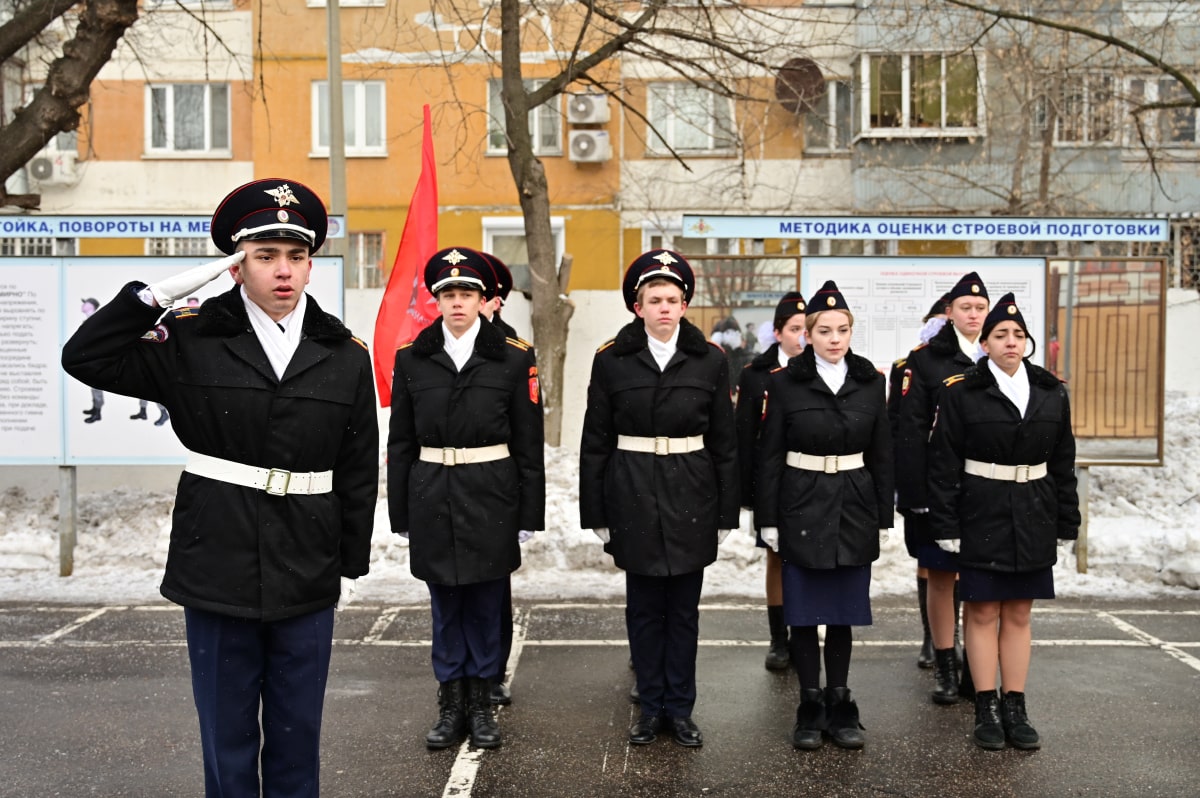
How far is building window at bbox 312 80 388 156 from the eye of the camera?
27641 millimetres

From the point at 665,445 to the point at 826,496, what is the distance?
31.2 inches

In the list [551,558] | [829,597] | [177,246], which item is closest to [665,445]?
[829,597]

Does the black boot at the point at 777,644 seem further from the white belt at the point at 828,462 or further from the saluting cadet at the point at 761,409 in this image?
the white belt at the point at 828,462

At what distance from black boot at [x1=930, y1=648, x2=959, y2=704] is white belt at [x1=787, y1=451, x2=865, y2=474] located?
1.35 meters

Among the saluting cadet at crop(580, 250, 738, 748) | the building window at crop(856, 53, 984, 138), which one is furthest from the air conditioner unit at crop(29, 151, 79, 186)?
the saluting cadet at crop(580, 250, 738, 748)

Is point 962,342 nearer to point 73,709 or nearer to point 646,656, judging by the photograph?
point 646,656

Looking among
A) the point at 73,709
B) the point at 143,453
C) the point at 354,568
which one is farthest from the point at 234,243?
the point at 143,453

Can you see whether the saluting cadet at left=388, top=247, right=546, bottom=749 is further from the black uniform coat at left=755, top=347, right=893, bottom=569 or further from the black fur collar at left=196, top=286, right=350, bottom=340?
the black fur collar at left=196, top=286, right=350, bottom=340

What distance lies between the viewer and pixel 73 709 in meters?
6.24

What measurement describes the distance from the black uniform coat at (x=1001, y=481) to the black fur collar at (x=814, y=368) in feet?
1.30

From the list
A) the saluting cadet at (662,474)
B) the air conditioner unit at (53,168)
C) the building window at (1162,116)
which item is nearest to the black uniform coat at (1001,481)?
the saluting cadet at (662,474)

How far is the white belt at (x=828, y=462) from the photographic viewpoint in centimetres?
588

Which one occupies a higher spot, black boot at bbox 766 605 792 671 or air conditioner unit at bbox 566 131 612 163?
air conditioner unit at bbox 566 131 612 163

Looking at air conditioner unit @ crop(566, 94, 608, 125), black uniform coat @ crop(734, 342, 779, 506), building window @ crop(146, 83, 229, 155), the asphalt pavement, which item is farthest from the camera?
building window @ crop(146, 83, 229, 155)
